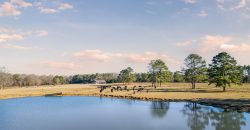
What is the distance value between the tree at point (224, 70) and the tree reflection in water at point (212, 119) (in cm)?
3068

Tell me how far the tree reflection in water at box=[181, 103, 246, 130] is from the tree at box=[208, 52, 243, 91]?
101 ft

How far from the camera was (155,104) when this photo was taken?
71.5 meters

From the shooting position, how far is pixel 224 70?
9225 centimetres

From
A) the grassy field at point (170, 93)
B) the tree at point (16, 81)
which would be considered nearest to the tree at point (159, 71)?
the grassy field at point (170, 93)

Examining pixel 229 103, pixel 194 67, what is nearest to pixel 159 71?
pixel 194 67

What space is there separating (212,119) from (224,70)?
44789mm

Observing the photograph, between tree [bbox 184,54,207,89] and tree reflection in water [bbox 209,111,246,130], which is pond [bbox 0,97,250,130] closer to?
tree reflection in water [bbox 209,111,246,130]

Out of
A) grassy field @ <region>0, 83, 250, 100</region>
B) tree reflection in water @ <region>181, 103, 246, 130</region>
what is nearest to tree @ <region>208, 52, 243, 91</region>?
grassy field @ <region>0, 83, 250, 100</region>

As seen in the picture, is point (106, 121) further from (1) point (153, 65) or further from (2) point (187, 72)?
(1) point (153, 65)

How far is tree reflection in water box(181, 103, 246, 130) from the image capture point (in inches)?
1746

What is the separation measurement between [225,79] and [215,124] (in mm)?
46270

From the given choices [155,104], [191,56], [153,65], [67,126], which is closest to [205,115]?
[155,104]

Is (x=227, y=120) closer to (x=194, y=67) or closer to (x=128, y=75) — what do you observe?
(x=194, y=67)

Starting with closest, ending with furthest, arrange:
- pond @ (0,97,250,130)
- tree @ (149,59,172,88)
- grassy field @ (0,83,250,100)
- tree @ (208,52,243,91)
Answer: pond @ (0,97,250,130) < grassy field @ (0,83,250,100) < tree @ (208,52,243,91) < tree @ (149,59,172,88)
